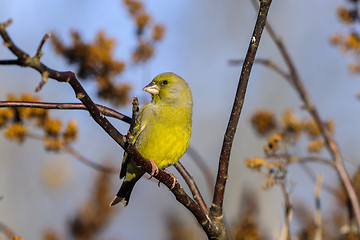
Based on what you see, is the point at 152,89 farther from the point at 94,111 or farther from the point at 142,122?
the point at 94,111

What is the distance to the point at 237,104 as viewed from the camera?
196 centimetres

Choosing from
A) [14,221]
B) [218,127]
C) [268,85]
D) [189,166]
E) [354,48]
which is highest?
[354,48]

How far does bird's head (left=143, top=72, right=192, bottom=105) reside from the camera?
11.5ft

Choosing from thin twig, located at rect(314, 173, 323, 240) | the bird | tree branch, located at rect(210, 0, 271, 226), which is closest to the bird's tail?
the bird

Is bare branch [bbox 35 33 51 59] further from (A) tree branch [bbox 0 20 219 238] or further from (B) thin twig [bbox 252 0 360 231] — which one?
(B) thin twig [bbox 252 0 360 231]

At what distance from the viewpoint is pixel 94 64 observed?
4637mm

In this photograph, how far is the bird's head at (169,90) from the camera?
3506 mm

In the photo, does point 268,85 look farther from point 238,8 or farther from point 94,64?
point 94,64

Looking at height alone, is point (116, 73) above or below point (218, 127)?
above

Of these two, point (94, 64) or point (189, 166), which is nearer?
point (94, 64)

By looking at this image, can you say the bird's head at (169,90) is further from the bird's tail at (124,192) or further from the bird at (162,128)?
the bird's tail at (124,192)

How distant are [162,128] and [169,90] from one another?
435 millimetres

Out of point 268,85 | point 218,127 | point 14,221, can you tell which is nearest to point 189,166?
point 218,127

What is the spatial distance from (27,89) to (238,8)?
560cm
